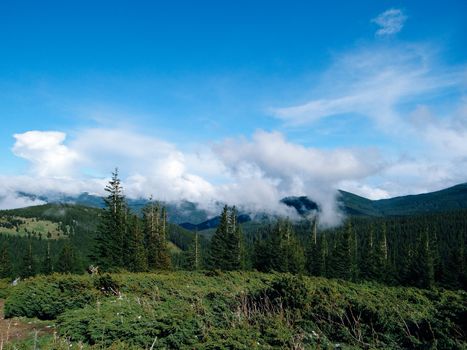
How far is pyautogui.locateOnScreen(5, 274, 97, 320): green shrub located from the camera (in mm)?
16688

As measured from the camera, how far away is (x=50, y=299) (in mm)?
17344

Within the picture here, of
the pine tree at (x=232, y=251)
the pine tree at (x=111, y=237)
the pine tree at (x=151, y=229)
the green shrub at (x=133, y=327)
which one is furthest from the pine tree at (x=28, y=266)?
the green shrub at (x=133, y=327)

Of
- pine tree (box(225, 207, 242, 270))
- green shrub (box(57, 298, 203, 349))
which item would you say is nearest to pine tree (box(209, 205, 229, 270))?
pine tree (box(225, 207, 242, 270))

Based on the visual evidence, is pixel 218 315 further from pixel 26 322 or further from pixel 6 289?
pixel 6 289

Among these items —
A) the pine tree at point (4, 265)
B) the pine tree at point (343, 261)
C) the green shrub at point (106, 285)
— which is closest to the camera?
the green shrub at point (106, 285)

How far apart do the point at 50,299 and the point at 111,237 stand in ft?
103

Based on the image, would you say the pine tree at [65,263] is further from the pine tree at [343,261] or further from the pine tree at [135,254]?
the pine tree at [343,261]

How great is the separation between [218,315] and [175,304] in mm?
2766

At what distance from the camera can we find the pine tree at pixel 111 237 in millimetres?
46531

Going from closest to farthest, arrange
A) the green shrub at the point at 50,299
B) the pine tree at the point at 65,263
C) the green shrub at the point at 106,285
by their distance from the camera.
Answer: the green shrub at the point at 50,299, the green shrub at the point at 106,285, the pine tree at the point at 65,263

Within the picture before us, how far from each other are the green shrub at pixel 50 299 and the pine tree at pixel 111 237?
27329 mm

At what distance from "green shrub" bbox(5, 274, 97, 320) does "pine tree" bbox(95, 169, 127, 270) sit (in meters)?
27.3

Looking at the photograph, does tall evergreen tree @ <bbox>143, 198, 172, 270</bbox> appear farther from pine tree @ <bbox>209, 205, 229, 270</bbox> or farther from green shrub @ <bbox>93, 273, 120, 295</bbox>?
green shrub @ <bbox>93, 273, 120, 295</bbox>

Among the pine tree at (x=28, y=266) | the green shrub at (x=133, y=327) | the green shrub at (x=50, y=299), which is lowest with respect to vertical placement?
the pine tree at (x=28, y=266)
